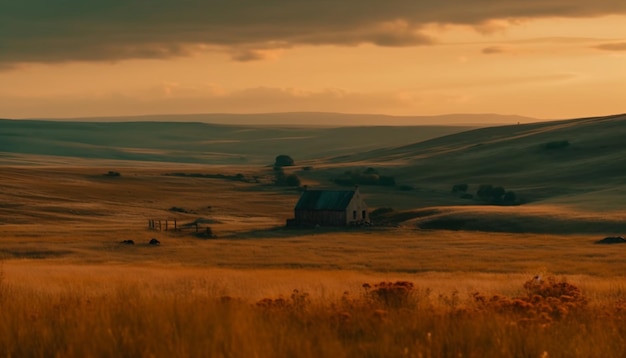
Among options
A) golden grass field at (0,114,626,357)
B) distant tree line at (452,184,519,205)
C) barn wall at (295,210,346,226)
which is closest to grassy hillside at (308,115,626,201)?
distant tree line at (452,184,519,205)

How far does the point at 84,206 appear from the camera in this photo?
100375mm

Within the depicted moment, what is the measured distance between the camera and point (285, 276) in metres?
30.6

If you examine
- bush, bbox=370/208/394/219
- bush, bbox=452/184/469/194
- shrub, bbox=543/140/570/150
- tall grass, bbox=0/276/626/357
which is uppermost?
shrub, bbox=543/140/570/150

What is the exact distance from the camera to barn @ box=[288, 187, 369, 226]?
86.7 meters

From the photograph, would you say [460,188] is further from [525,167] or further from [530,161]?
[530,161]

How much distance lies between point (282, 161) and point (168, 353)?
174m

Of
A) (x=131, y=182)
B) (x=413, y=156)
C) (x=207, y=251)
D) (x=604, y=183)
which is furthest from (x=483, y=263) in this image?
(x=413, y=156)

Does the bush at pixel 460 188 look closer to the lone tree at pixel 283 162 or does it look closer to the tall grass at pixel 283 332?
the lone tree at pixel 283 162

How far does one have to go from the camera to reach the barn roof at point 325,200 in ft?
286

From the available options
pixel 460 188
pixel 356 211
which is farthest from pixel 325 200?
pixel 460 188

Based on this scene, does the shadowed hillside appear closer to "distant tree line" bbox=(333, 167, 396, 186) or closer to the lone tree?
"distant tree line" bbox=(333, 167, 396, 186)

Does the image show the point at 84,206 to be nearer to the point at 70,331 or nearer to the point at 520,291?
the point at 520,291

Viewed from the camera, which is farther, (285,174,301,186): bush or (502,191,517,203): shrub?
(285,174,301,186): bush

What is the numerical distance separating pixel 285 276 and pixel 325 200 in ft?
190
